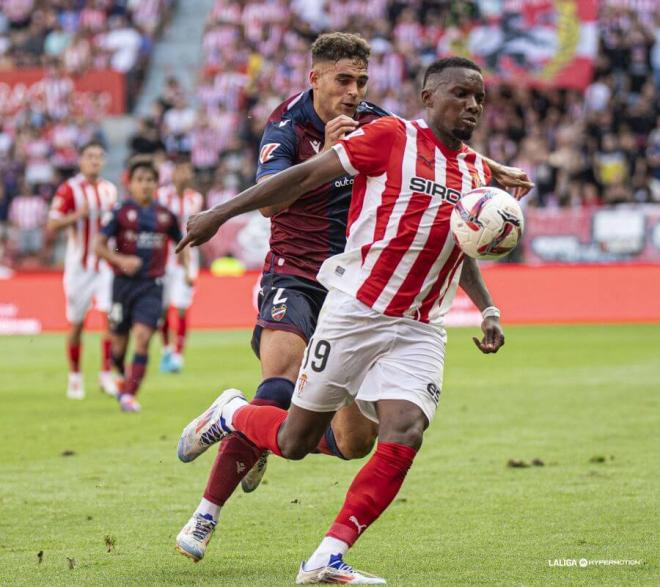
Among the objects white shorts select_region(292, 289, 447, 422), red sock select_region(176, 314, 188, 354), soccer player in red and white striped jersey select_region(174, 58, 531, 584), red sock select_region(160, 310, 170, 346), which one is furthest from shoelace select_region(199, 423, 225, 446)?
red sock select_region(176, 314, 188, 354)

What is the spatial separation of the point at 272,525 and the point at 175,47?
26636mm

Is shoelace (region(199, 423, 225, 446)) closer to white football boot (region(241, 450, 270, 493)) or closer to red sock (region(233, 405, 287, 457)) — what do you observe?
red sock (region(233, 405, 287, 457))

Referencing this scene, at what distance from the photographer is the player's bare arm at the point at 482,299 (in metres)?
6.06

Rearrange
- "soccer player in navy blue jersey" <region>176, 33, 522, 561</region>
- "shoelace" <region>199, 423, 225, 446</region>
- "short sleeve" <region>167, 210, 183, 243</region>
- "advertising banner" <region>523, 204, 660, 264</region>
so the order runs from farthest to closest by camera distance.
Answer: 1. "advertising banner" <region>523, 204, 660, 264</region>
2. "short sleeve" <region>167, 210, 183, 243</region>
3. "soccer player in navy blue jersey" <region>176, 33, 522, 561</region>
4. "shoelace" <region>199, 423, 225, 446</region>

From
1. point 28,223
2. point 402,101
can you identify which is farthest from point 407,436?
point 28,223

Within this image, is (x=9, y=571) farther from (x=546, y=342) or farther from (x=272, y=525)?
(x=546, y=342)

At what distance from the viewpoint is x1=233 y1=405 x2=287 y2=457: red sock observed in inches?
238

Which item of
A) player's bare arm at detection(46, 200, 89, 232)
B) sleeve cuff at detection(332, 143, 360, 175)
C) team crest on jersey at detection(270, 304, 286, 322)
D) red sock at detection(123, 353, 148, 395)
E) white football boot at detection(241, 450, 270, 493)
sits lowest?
red sock at detection(123, 353, 148, 395)

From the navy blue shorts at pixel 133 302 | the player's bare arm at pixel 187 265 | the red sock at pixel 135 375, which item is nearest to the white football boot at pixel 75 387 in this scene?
the navy blue shorts at pixel 133 302

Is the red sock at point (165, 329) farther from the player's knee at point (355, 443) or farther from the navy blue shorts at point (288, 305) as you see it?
the player's knee at point (355, 443)

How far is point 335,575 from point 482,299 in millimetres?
1546

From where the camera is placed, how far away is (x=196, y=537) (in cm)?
601

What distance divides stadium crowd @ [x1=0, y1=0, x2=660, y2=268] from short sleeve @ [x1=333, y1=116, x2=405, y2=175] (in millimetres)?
18312

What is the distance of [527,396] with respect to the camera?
12859 mm
